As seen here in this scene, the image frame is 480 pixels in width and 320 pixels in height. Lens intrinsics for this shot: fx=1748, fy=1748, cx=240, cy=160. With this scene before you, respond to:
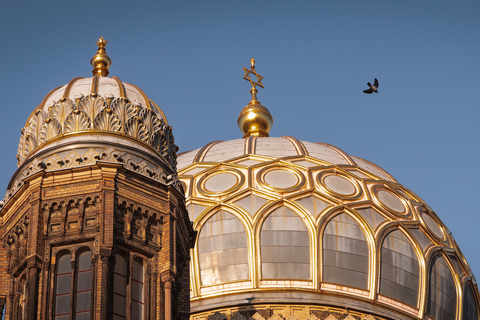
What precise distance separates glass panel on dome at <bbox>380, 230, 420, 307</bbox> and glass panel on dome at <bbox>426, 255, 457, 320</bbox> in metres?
0.52

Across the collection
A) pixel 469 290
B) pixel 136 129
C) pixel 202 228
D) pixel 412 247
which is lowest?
pixel 136 129

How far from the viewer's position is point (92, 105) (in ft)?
119

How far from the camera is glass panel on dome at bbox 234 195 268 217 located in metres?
44.8

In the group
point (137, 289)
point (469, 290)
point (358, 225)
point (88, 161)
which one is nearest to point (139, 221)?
point (137, 289)

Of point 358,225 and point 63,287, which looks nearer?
point 63,287

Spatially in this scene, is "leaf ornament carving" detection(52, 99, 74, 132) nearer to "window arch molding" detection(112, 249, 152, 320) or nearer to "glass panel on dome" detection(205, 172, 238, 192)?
"window arch molding" detection(112, 249, 152, 320)

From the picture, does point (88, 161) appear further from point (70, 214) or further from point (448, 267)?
point (448, 267)

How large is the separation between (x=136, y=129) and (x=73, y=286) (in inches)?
167

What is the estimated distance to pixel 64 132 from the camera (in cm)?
3584

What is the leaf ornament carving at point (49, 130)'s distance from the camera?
1416 inches

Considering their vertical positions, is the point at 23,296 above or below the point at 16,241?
below

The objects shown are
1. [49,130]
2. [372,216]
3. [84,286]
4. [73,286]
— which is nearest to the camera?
[73,286]

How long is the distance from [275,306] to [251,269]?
1146 mm

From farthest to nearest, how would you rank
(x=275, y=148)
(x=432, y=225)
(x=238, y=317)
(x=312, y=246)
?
(x=275, y=148), (x=432, y=225), (x=312, y=246), (x=238, y=317)
